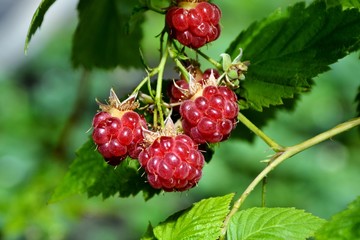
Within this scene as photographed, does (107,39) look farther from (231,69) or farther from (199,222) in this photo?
(199,222)

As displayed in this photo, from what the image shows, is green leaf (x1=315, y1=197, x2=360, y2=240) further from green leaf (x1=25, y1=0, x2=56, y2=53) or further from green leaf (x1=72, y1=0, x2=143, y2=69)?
green leaf (x1=72, y1=0, x2=143, y2=69)

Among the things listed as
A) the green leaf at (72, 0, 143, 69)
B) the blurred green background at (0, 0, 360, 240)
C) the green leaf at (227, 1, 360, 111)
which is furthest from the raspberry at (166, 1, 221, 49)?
the blurred green background at (0, 0, 360, 240)

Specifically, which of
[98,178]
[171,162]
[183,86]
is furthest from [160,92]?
[98,178]

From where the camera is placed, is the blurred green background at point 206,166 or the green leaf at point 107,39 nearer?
the green leaf at point 107,39

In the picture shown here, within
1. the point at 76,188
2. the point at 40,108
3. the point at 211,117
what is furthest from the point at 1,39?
the point at 211,117

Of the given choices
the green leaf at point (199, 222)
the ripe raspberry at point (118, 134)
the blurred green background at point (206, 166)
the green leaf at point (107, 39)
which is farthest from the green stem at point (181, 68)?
the blurred green background at point (206, 166)

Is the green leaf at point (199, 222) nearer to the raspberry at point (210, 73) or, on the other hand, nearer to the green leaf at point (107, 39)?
the raspberry at point (210, 73)

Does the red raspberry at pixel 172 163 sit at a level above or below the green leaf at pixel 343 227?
below
